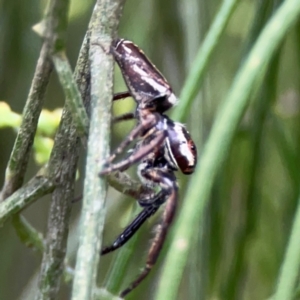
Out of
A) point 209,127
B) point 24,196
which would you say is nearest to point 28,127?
point 24,196

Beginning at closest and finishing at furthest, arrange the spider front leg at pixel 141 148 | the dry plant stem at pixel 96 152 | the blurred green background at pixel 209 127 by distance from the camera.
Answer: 1. the dry plant stem at pixel 96 152
2. the spider front leg at pixel 141 148
3. the blurred green background at pixel 209 127

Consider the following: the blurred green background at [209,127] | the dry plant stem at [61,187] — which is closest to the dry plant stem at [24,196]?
the dry plant stem at [61,187]

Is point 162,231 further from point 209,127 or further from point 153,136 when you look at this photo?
point 209,127

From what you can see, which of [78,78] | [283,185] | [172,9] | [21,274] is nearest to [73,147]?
[78,78]

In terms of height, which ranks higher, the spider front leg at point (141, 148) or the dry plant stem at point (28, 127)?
the dry plant stem at point (28, 127)

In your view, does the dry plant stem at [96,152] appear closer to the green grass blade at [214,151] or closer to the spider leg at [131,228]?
the green grass blade at [214,151]

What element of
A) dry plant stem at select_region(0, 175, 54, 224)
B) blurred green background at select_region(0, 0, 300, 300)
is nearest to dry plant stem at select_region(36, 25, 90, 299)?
dry plant stem at select_region(0, 175, 54, 224)
